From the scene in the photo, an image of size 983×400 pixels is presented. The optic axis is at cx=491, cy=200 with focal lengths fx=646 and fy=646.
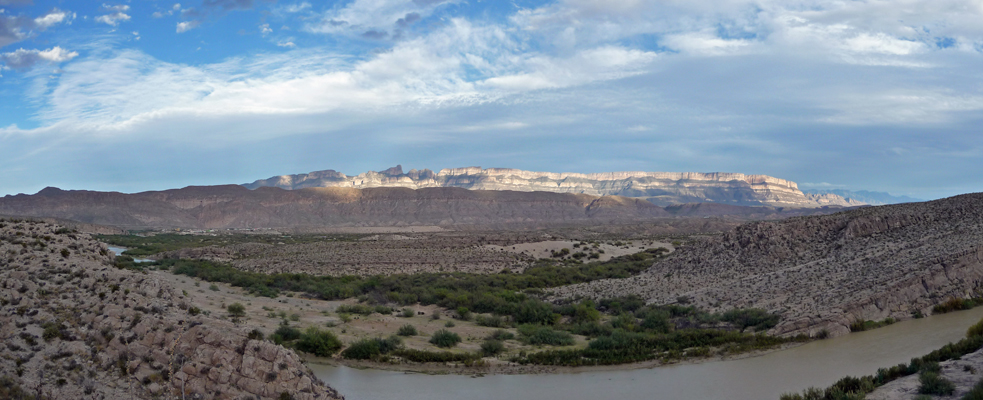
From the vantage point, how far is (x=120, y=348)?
12.6 m

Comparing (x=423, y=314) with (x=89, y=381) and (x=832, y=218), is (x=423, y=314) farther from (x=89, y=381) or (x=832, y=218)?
(x=832, y=218)

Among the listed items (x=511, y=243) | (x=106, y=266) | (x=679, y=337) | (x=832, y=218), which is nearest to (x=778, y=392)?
(x=679, y=337)

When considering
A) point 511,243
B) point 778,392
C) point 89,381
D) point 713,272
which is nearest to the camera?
point 89,381

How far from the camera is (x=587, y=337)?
74.3 ft

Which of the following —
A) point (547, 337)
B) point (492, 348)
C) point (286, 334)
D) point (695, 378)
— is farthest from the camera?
point (547, 337)

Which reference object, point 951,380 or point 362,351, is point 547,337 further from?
point 951,380

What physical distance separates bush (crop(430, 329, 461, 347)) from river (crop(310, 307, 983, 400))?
10.1 ft

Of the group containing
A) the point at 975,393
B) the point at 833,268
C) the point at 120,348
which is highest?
the point at 833,268

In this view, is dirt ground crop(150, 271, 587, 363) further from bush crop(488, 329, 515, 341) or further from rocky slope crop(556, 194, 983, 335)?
rocky slope crop(556, 194, 983, 335)

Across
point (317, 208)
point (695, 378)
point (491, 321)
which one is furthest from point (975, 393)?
point (317, 208)

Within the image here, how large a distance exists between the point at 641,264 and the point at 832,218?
12.3m

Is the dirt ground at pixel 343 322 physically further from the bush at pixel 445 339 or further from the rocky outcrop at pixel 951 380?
the rocky outcrop at pixel 951 380

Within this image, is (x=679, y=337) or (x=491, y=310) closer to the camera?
(x=679, y=337)

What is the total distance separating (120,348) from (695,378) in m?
13.3
